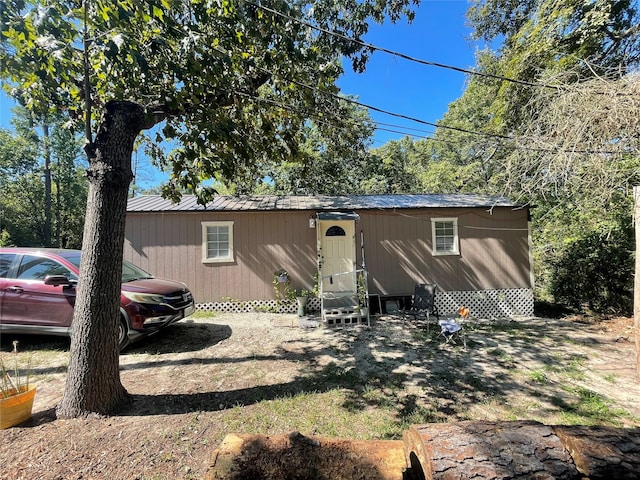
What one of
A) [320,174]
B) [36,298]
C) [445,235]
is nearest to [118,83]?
[36,298]

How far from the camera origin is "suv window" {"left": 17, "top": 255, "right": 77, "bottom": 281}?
458 centimetres

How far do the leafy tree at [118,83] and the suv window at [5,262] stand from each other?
2.59 m

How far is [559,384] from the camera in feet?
12.6

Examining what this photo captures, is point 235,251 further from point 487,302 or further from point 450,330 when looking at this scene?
point 487,302

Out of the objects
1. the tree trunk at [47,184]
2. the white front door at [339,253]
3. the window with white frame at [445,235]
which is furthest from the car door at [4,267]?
the tree trunk at [47,184]

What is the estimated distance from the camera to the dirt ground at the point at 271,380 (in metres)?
2.31

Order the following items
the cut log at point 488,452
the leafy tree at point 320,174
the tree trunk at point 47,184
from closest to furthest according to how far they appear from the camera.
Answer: the cut log at point 488,452
the leafy tree at point 320,174
the tree trunk at point 47,184

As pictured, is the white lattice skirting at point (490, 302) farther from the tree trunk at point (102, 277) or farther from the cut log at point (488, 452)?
the cut log at point (488, 452)

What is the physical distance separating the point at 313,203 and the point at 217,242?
287cm

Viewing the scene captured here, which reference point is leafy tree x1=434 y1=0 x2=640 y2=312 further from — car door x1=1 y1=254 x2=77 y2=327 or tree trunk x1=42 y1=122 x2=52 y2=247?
tree trunk x1=42 y1=122 x2=52 y2=247

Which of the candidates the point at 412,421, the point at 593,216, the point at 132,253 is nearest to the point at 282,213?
the point at 132,253

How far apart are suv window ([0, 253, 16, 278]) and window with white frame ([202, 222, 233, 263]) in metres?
3.50

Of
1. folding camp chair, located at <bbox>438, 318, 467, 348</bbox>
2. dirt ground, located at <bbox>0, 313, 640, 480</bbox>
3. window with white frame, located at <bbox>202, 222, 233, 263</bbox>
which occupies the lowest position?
dirt ground, located at <bbox>0, 313, 640, 480</bbox>

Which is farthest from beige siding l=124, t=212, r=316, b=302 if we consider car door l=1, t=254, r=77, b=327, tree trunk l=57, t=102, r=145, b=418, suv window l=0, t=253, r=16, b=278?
tree trunk l=57, t=102, r=145, b=418
